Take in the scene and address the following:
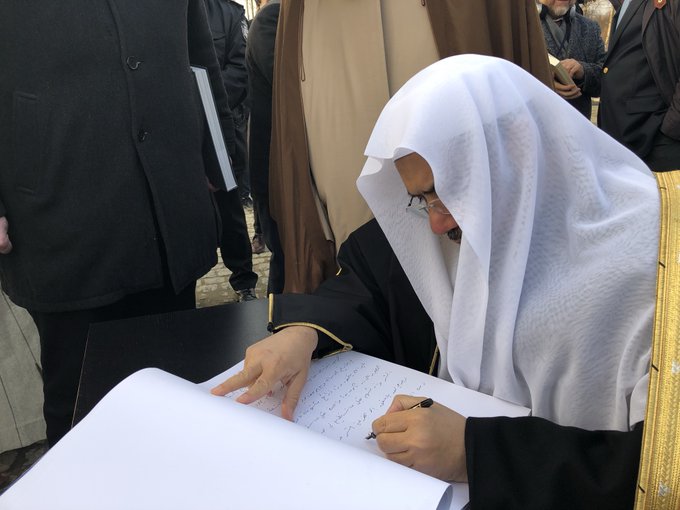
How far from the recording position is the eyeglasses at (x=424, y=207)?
1.07m

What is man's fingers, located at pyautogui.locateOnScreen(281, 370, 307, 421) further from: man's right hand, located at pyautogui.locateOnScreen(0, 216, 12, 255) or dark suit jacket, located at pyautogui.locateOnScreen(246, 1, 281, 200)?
dark suit jacket, located at pyautogui.locateOnScreen(246, 1, 281, 200)

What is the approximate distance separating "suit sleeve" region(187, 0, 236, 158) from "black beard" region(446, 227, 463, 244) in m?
1.15

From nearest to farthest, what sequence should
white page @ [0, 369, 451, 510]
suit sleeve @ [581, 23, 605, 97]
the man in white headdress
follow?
white page @ [0, 369, 451, 510] < the man in white headdress < suit sleeve @ [581, 23, 605, 97]

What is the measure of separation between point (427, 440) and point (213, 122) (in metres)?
1.28

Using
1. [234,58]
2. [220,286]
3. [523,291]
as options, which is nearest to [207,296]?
[220,286]

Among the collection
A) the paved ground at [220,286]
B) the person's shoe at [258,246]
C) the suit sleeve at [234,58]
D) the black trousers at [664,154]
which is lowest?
the paved ground at [220,286]

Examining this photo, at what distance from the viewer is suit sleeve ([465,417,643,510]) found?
0.78 m

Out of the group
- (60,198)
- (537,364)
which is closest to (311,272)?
(60,198)

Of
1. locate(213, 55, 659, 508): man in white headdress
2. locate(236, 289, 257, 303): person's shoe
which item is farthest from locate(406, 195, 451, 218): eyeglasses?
locate(236, 289, 257, 303): person's shoe

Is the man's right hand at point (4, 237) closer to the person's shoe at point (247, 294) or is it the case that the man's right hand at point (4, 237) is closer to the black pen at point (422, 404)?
the black pen at point (422, 404)

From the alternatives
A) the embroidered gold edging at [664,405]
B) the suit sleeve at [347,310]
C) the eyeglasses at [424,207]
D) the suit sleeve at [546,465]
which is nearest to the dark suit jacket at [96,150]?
the suit sleeve at [347,310]

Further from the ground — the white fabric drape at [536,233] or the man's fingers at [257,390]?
the white fabric drape at [536,233]

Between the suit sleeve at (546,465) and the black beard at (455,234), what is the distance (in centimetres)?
37

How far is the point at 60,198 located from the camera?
148 cm
